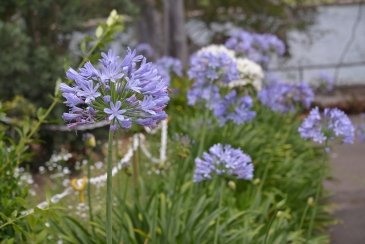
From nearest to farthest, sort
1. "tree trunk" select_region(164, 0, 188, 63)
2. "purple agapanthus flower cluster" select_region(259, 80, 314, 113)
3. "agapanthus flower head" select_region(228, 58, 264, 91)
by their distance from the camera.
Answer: "agapanthus flower head" select_region(228, 58, 264, 91) → "purple agapanthus flower cluster" select_region(259, 80, 314, 113) → "tree trunk" select_region(164, 0, 188, 63)

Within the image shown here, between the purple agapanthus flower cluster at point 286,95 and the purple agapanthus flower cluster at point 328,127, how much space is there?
8.03 ft

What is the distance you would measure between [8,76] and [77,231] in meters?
4.55

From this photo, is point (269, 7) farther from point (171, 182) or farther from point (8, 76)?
point (171, 182)

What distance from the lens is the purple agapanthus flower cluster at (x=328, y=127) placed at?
3.34 metres

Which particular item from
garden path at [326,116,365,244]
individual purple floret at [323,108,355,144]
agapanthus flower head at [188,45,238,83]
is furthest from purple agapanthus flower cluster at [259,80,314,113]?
individual purple floret at [323,108,355,144]

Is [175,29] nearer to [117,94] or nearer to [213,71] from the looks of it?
[213,71]

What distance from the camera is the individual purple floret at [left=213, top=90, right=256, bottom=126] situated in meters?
4.30

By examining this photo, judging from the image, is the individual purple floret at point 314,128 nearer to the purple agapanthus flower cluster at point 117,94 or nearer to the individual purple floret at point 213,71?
the individual purple floret at point 213,71

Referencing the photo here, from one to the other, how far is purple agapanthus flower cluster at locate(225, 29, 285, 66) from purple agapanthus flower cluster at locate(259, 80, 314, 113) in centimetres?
78

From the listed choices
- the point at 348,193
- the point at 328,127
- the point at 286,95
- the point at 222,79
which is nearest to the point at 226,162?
the point at 328,127

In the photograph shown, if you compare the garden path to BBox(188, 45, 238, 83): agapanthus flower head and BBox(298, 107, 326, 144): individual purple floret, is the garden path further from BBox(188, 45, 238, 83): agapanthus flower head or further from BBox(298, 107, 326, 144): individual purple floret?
BBox(298, 107, 326, 144): individual purple floret

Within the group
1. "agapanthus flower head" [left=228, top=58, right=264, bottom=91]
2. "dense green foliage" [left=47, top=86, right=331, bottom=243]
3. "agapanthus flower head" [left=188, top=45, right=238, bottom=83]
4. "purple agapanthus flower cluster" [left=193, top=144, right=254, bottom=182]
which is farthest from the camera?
"agapanthus flower head" [left=228, top=58, right=264, bottom=91]

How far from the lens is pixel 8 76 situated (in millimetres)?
7684

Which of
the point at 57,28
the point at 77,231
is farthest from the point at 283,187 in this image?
the point at 57,28
